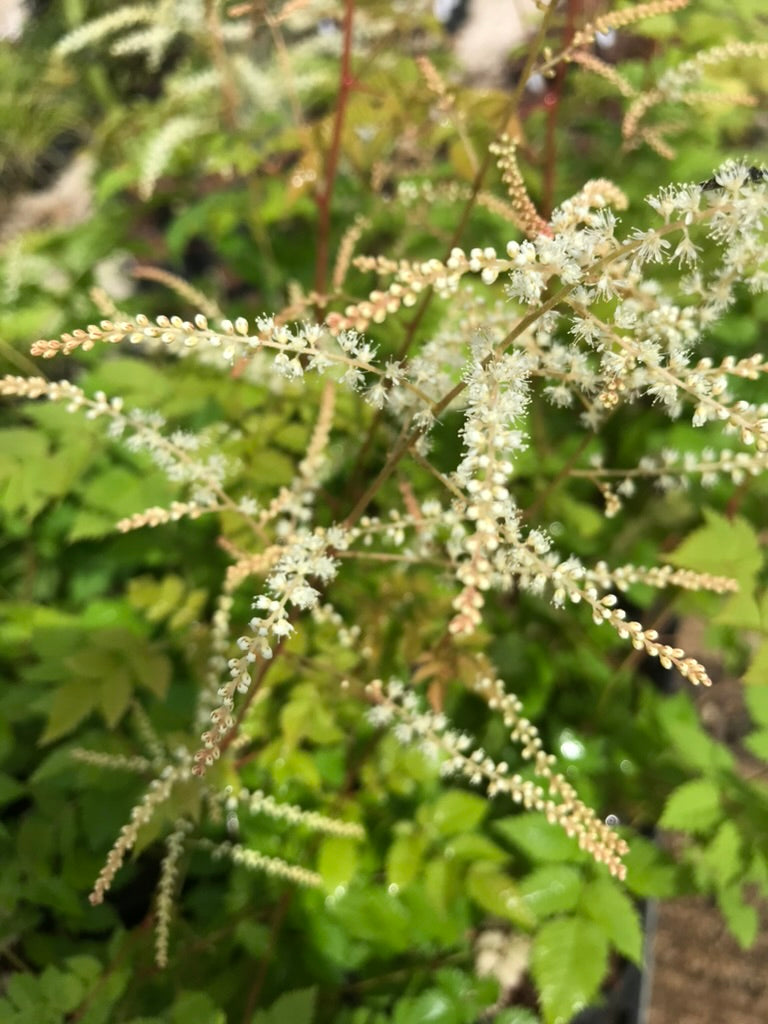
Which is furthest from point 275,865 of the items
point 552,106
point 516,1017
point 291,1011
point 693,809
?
point 552,106

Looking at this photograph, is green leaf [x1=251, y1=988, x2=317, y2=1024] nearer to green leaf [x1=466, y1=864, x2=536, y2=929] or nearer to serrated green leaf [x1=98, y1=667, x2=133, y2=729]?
green leaf [x1=466, y1=864, x2=536, y2=929]

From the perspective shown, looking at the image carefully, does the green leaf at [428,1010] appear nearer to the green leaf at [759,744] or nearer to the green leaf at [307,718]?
the green leaf at [307,718]

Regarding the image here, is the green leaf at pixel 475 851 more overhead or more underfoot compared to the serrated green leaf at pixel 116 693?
more underfoot

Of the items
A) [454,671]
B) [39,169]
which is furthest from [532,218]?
[39,169]

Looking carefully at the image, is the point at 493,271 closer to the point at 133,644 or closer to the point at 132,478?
the point at 133,644

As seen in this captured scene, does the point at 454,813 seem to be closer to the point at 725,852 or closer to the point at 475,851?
the point at 475,851

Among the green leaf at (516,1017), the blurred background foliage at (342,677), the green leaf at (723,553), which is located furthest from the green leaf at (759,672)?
the green leaf at (516,1017)

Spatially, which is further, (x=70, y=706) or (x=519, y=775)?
(x=70, y=706)
